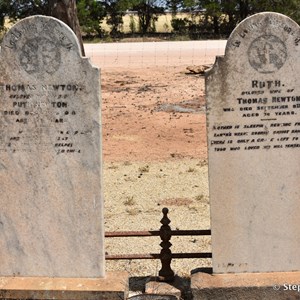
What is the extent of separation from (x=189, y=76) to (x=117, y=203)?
42.8ft

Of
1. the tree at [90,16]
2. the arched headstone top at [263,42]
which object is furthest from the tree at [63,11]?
the tree at [90,16]

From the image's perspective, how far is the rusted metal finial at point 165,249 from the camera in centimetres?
588

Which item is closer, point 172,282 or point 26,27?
point 26,27

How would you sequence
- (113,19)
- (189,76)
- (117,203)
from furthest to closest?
(113,19) < (189,76) < (117,203)

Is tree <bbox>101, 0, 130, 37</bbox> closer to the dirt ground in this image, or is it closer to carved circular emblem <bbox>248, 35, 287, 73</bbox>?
the dirt ground

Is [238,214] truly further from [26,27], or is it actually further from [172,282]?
[26,27]

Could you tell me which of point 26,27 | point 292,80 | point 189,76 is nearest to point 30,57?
point 26,27

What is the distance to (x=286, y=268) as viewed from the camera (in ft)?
18.8

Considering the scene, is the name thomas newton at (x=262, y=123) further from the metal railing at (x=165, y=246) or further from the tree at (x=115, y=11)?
the tree at (x=115, y=11)

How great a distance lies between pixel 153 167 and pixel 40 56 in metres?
5.53

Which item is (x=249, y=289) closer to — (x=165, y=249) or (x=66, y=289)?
(x=165, y=249)

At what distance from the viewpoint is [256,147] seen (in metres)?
5.57

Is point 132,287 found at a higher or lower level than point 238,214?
lower

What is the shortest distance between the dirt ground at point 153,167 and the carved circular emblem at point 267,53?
2171 mm
